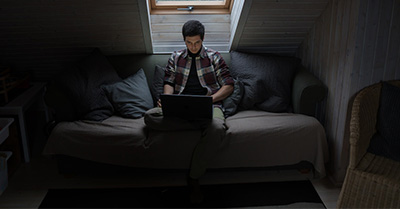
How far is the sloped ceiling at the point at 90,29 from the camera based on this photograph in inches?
103

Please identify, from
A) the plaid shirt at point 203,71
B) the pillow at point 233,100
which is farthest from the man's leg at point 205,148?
the plaid shirt at point 203,71

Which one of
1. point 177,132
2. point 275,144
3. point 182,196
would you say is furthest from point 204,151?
point 275,144

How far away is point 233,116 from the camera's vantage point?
8.89 feet

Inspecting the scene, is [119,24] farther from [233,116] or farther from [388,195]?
[388,195]

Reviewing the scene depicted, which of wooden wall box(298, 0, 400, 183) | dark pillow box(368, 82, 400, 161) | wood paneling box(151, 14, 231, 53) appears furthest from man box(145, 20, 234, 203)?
dark pillow box(368, 82, 400, 161)

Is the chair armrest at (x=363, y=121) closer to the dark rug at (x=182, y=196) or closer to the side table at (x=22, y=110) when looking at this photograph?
the dark rug at (x=182, y=196)

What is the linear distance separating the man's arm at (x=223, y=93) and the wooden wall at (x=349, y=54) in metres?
0.68

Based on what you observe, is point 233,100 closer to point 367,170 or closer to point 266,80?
point 266,80

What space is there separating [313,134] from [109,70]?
5.18 ft

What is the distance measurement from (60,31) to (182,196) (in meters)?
1.53

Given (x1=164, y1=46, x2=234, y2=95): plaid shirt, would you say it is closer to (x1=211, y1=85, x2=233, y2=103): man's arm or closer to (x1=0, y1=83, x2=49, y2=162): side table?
(x1=211, y1=85, x2=233, y2=103): man's arm

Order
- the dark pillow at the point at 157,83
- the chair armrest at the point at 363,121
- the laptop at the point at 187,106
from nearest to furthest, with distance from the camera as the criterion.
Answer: the chair armrest at the point at 363,121
the laptop at the point at 187,106
the dark pillow at the point at 157,83

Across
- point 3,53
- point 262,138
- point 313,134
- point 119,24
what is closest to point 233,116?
point 262,138

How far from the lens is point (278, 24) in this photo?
9.51 ft
